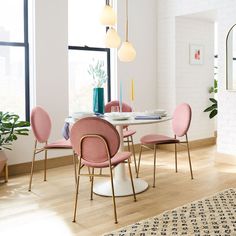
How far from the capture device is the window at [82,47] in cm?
523

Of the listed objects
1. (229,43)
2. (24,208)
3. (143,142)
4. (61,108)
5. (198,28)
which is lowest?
(24,208)

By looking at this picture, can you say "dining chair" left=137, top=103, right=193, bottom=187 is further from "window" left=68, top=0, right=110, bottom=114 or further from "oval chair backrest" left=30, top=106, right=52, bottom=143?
"window" left=68, top=0, right=110, bottom=114

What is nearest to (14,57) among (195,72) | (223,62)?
(223,62)

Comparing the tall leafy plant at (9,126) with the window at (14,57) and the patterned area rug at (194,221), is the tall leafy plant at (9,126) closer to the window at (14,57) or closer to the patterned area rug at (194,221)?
the window at (14,57)

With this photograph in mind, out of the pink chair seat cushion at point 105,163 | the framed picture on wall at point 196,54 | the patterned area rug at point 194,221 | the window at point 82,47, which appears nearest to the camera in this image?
the patterned area rug at point 194,221

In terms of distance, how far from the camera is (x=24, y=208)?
130 inches

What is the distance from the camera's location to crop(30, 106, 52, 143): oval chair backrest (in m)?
3.78

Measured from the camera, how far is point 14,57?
4.68 m

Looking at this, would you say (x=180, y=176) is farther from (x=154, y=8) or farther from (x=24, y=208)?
(x=154, y=8)

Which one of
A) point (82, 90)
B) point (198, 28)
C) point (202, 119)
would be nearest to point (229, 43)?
point (198, 28)

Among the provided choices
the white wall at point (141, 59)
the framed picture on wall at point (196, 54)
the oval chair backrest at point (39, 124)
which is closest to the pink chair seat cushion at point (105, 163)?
the oval chair backrest at point (39, 124)

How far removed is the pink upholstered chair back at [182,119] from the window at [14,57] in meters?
1.90

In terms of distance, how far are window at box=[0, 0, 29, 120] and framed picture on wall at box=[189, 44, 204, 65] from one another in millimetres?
2632

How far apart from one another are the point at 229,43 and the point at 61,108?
2.36m
